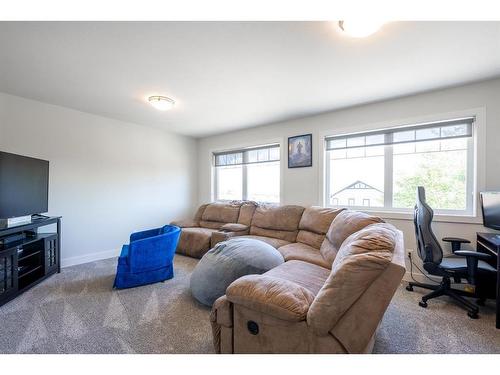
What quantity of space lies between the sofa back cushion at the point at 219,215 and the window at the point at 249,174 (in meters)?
0.56

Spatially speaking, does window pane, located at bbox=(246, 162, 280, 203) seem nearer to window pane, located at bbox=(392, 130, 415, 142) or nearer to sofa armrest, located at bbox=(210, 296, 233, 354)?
window pane, located at bbox=(392, 130, 415, 142)

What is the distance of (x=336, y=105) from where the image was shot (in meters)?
3.13

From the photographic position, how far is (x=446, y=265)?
2117 mm

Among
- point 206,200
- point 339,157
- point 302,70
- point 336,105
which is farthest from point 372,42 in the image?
point 206,200

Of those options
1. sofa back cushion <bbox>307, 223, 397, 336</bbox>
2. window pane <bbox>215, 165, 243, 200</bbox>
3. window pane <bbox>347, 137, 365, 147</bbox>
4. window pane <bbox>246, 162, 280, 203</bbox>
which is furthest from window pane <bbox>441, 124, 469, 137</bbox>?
window pane <bbox>215, 165, 243, 200</bbox>

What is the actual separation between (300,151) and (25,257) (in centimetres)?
387

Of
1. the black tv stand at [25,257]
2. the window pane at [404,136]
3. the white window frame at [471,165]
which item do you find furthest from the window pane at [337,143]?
the black tv stand at [25,257]

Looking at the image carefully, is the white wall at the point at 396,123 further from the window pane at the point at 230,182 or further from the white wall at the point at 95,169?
the white wall at the point at 95,169

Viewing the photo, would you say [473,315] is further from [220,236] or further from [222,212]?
[222,212]

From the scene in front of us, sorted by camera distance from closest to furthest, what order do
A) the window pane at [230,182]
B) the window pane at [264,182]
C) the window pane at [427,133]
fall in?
the window pane at [427,133] → the window pane at [264,182] → the window pane at [230,182]

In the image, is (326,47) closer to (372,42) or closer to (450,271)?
(372,42)

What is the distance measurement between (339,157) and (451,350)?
2515mm

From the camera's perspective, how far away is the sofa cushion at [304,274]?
67.0 inches

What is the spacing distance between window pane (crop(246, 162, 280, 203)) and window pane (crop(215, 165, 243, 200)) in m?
0.24
